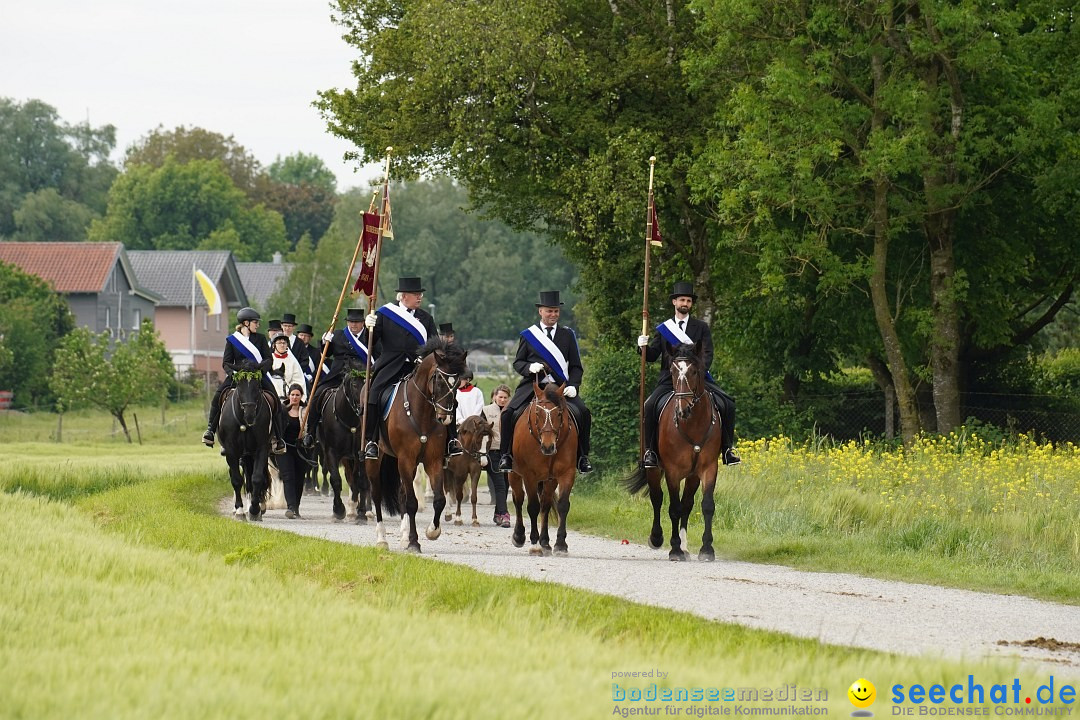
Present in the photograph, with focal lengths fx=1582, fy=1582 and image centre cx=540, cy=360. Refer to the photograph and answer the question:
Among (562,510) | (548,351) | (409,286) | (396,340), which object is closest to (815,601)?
(562,510)

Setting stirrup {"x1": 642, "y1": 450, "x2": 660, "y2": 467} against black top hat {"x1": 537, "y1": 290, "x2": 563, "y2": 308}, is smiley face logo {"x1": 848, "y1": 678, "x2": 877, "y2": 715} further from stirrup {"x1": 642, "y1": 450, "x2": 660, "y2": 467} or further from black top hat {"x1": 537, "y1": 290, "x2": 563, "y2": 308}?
black top hat {"x1": 537, "y1": 290, "x2": 563, "y2": 308}

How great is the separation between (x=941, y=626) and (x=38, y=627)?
6.57m

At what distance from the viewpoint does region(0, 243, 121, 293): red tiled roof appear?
92562 millimetres

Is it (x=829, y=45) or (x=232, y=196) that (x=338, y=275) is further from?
(x=829, y=45)

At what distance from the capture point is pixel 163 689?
7691 mm

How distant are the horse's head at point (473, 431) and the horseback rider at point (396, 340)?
428 centimetres

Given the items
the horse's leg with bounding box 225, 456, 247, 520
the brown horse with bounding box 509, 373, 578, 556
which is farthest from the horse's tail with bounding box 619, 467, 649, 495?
the horse's leg with bounding box 225, 456, 247, 520

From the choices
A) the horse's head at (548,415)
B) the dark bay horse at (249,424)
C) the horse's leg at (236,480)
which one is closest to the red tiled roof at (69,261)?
the horse's leg at (236,480)

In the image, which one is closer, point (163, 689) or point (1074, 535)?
point (163, 689)

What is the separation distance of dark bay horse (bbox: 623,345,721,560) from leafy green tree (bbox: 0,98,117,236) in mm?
133713

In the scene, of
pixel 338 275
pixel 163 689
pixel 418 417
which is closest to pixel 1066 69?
pixel 418 417

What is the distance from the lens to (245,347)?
22.8 m

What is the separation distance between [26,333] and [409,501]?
5741 cm

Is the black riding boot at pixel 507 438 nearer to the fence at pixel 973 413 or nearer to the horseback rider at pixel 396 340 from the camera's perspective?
the horseback rider at pixel 396 340
